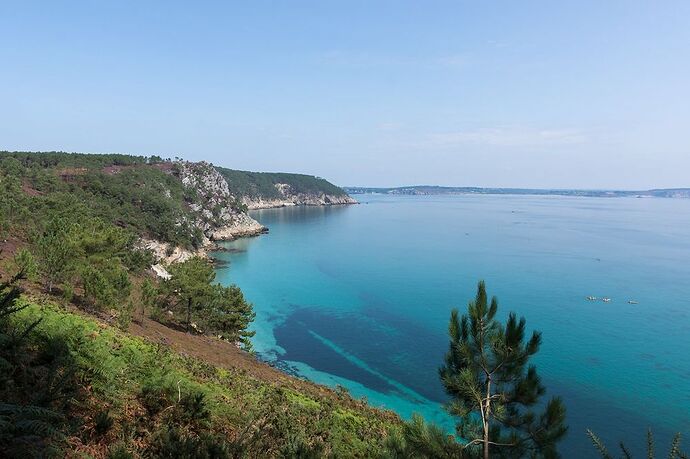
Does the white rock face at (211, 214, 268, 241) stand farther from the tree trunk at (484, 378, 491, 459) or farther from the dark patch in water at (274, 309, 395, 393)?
the tree trunk at (484, 378, 491, 459)

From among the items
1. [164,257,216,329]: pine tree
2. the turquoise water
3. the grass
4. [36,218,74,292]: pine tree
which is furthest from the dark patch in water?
[36,218,74,292]: pine tree

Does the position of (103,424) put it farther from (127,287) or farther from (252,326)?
(252,326)

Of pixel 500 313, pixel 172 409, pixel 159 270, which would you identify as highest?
pixel 172 409

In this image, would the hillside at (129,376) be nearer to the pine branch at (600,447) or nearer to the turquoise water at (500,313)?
the pine branch at (600,447)

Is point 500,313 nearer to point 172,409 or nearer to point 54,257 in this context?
point 54,257

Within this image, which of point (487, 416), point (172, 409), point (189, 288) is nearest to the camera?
point (172, 409)

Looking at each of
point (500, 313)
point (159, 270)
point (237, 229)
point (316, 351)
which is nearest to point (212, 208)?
point (237, 229)

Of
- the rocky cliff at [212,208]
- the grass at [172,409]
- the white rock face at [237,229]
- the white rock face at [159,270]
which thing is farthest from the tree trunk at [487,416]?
the white rock face at [237,229]
